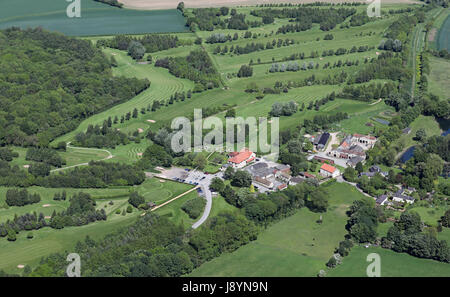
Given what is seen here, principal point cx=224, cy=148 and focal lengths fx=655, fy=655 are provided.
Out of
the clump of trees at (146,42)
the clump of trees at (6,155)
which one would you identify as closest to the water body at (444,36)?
the clump of trees at (146,42)

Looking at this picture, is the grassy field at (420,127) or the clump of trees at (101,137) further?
the grassy field at (420,127)

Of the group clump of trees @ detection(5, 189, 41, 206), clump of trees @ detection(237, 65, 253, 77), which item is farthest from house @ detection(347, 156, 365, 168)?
clump of trees @ detection(5, 189, 41, 206)

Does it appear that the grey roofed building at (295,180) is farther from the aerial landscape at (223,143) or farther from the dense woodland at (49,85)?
the dense woodland at (49,85)

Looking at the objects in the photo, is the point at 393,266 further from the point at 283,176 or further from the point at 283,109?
the point at 283,109

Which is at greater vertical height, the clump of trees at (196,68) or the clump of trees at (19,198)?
the clump of trees at (196,68)

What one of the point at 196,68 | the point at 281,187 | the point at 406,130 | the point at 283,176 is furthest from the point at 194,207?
the point at 196,68

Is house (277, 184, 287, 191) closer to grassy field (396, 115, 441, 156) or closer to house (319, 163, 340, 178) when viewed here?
house (319, 163, 340, 178)
